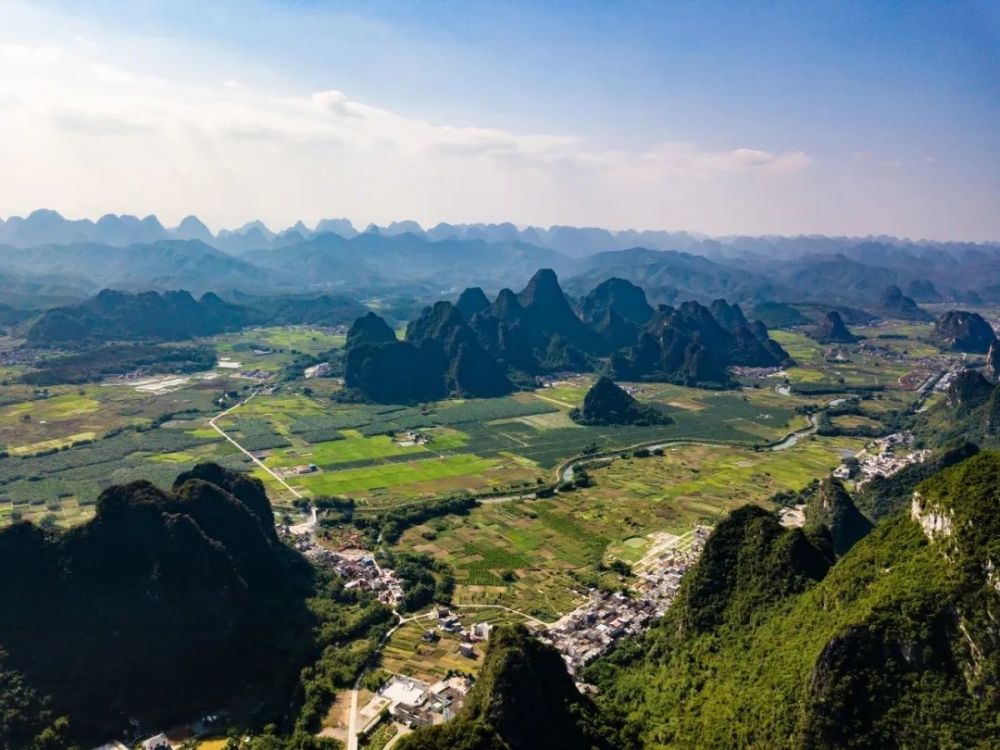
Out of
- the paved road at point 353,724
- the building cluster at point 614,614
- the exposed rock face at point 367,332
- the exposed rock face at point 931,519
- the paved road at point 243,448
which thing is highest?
the exposed rock face at point 367,332

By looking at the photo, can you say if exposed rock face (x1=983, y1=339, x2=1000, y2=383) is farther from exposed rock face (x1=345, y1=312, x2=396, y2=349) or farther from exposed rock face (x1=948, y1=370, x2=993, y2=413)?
exposed rock face (x1=345, y1=312, x2=396, y2=349)

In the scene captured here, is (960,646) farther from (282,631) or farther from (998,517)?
(282,631)

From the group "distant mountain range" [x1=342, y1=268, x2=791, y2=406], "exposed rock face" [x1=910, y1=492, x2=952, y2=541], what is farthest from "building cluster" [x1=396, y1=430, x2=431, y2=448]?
"exposed rock face" [x1=910, y1=492, x2=952, y2=541]

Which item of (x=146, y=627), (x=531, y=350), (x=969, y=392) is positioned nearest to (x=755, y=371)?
(x=531, y=350)

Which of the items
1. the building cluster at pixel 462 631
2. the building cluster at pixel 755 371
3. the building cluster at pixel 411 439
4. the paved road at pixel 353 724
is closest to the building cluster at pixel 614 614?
the building cluster at pixel 462 631

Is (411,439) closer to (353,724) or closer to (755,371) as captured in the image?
(353,724)

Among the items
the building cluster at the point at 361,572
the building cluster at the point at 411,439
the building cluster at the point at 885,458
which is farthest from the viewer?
the building cluster at the point at 411,439

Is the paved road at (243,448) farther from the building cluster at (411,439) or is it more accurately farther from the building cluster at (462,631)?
the building cluster at (462,631)
